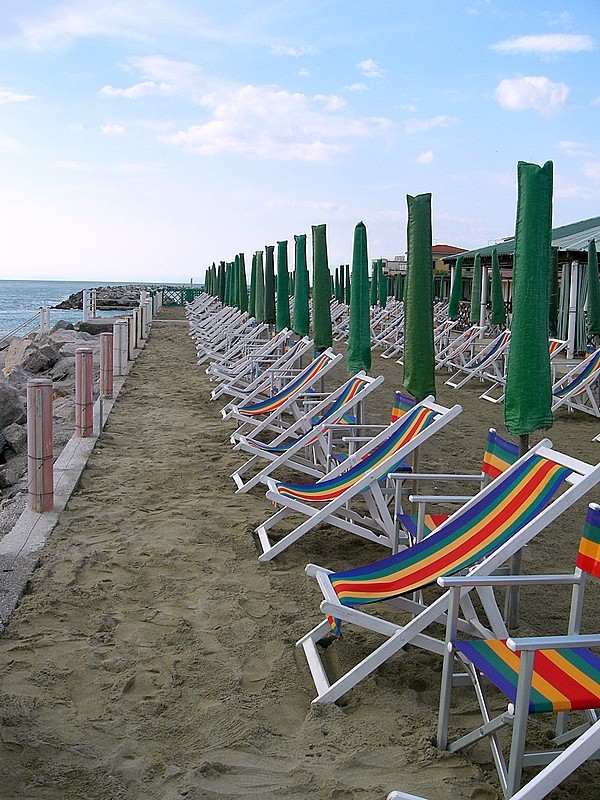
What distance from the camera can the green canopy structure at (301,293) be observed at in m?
9.24

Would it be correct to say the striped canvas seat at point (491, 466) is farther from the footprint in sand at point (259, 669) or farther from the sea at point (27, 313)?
the sea at point (27, 313)

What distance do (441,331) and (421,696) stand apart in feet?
39.5

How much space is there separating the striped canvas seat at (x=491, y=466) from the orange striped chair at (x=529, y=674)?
88 centimetres

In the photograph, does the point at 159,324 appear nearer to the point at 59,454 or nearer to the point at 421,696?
the point at 59,454

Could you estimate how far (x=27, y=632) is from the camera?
10.0 ft

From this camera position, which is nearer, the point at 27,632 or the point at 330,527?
the point at 27,632

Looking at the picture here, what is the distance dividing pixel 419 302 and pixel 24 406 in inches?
232

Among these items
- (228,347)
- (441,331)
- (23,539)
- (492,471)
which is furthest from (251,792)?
(441,331)

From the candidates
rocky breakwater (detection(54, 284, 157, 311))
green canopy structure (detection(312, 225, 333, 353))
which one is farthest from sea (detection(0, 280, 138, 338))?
green canopy structure (detection(312, 225, 333, 353))

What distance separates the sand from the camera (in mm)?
2193

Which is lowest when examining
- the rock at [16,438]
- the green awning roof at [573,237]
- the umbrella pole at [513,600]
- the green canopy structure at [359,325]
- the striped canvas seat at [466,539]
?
the rock at [16,438]

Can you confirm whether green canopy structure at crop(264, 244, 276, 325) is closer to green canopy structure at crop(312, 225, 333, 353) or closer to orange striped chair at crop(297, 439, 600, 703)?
green canopy structure at crop(312, 225, 333, 353)

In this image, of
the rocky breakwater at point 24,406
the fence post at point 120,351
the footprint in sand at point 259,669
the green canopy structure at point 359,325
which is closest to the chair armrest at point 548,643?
the footprint in sand at point 259,669

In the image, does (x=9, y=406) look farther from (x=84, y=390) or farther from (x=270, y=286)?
(x=270, y=286)
